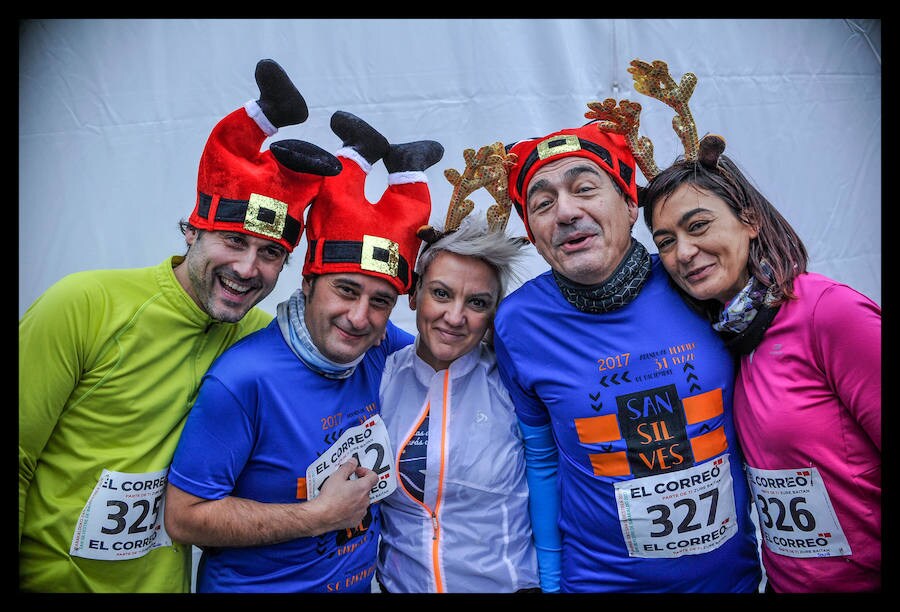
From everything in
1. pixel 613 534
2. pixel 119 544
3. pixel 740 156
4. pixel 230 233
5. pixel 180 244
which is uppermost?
pixel 740 156

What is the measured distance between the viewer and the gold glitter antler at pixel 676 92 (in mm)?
2365

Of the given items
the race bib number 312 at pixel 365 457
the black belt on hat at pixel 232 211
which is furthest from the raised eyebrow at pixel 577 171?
the race bib number 312 at pixel 365 457

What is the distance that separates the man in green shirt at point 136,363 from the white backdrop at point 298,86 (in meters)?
A: 1.25

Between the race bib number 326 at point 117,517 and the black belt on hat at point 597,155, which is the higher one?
the black belt on hat at point 597,155

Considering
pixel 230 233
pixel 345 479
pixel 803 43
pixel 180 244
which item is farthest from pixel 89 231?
pixel 803 43

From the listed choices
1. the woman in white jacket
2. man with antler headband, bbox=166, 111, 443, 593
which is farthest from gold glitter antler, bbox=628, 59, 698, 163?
man with antler headband, bbox=166, 111, 443, 593

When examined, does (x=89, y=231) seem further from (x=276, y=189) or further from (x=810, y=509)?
(x=810, y=509)

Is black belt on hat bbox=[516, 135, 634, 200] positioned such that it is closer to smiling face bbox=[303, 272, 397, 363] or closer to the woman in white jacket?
the woman in white jacket

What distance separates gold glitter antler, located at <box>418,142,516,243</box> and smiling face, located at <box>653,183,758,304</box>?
70 centimetres

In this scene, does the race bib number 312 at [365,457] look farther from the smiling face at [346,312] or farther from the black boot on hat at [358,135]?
the black boot on hat at [358,135]

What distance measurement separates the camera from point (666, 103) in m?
2.43

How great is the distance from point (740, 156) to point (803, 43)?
775mm

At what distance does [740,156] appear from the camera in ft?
11.8

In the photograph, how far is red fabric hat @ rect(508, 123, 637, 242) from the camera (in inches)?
95.6
